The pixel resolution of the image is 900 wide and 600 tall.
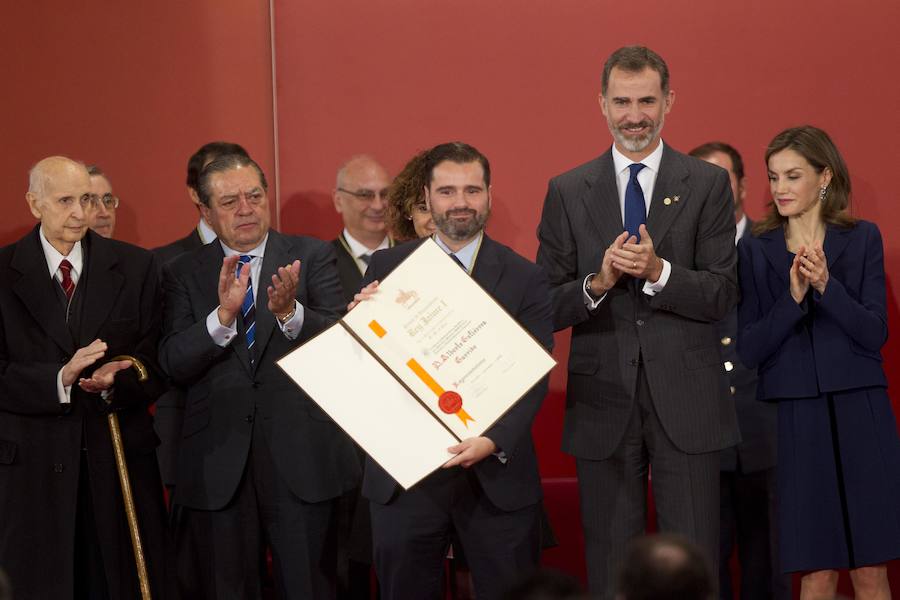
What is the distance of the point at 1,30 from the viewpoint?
17.8 feet

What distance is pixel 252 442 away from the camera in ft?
13.1

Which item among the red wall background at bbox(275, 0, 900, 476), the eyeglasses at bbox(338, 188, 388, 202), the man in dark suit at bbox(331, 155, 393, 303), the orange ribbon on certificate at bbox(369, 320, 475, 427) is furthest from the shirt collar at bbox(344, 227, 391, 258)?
the orange ribbon on certificate at bbox(369, 320, 475, 427)

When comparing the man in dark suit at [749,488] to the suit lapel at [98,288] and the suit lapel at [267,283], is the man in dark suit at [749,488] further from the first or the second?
the suit lapel at [98,288]

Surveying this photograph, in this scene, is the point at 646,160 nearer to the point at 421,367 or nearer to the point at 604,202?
the point at 604,202

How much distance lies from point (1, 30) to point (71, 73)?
35 centimetres

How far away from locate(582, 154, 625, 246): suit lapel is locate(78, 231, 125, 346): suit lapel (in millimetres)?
1554

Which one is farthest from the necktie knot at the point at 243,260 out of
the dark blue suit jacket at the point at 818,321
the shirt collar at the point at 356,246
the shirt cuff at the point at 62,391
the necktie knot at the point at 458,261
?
the dark blue suit jacket at the point at 818,321

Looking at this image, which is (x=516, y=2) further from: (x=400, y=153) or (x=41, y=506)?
(x=41, y=506)

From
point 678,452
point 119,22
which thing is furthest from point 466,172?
A: point 119,22

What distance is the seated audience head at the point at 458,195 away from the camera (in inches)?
145

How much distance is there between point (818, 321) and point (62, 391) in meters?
2.48

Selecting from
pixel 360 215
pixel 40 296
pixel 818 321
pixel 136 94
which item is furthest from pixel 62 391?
pixel 818 321

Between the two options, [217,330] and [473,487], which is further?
[217,330]

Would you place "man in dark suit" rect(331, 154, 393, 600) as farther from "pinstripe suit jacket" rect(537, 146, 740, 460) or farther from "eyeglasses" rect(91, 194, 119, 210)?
"pinstripe suit jacket" rect(537, 146, 740, 460)
